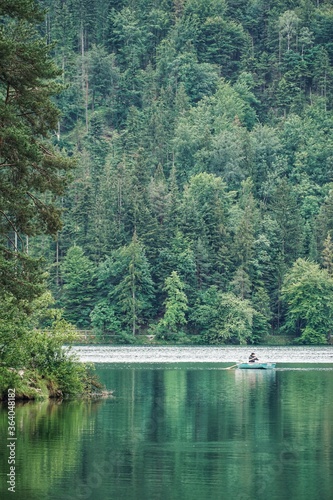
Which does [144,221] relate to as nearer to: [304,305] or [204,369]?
[304,305]

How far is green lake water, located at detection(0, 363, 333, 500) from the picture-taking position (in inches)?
1380

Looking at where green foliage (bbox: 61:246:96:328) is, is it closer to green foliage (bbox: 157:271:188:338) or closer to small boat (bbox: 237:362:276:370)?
green foliage (bbox: 157:271:188:338)

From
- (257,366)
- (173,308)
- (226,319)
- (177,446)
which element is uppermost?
(173,308)

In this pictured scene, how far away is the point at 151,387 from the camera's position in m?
71.4

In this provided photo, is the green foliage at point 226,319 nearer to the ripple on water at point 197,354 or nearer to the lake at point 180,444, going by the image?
the ripple on water at point 197,354

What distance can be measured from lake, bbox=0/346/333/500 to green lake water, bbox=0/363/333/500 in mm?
29

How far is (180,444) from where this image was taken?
145ft

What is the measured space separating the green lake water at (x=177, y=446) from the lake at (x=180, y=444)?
0.10 feet

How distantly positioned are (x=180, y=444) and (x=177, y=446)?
0.57 metres

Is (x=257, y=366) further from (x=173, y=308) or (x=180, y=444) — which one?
(x=180, y=444)

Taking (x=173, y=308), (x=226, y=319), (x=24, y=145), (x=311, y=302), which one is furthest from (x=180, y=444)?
(x=311, y=302)

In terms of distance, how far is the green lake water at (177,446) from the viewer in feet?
115

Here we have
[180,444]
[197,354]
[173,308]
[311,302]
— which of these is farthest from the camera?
[311,302]

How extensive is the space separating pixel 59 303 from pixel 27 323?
3183 inches
